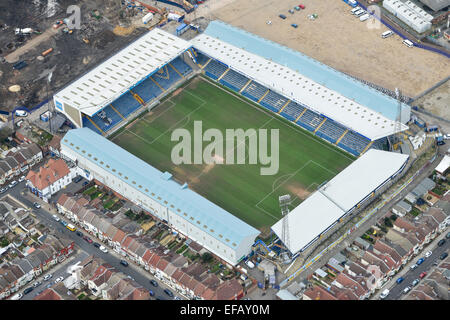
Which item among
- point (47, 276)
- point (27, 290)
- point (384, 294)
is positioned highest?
point (384, 294)

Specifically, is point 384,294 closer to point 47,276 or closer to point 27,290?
point 47,276

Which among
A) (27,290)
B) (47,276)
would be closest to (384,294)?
(47,276)

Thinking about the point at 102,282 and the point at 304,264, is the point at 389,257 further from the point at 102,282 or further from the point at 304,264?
the point at 102,282

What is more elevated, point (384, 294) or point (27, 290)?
point (384, 294)

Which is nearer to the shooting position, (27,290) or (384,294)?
(384,294)

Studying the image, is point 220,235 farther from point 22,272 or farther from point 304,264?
point 22,272

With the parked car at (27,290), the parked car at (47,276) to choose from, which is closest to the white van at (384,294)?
the parked car at (47,276)

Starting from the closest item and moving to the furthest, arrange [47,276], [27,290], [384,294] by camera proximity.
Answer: [384,294]
[27,290]
[47,276]

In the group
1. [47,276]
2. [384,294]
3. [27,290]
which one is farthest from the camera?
[47,276]

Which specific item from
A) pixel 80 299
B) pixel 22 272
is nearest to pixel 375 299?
pixel 80 299

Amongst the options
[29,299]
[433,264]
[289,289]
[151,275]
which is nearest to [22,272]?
[29,299]
